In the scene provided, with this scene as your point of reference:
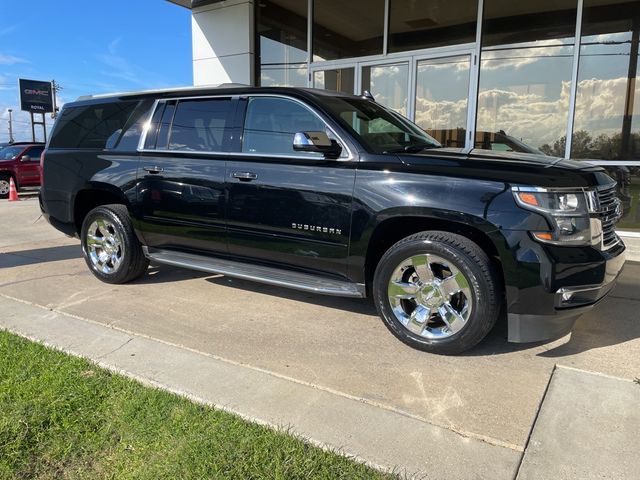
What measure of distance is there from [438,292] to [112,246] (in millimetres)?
3472

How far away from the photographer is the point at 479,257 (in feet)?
10.9

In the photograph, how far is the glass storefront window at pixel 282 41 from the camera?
419 inches

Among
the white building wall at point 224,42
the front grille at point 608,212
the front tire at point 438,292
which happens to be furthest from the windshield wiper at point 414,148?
the white building wall at point 224,42

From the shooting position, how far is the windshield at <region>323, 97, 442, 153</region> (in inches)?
155

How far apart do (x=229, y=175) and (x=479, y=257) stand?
2.14m

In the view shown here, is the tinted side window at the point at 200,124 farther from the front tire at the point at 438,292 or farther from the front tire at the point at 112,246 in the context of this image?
the front tire at the point at 438,292

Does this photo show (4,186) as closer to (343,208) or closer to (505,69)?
(505,69)

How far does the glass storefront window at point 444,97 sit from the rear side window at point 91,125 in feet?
18.7

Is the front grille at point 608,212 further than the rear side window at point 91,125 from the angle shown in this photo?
No

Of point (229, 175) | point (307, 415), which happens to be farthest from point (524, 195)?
point (229, 175)

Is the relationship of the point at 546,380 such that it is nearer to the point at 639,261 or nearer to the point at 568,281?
the point at 568,281

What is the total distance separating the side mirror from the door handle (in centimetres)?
50

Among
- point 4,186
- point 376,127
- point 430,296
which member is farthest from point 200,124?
point 4,186

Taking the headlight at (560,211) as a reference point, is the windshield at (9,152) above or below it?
above
